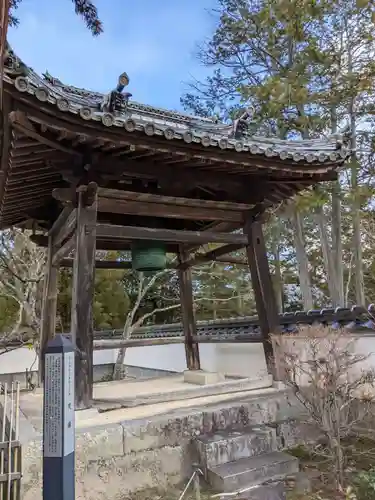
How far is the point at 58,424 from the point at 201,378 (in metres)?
3.74

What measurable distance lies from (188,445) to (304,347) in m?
1.86

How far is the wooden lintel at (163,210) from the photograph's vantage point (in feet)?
15.0

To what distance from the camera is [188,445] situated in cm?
409

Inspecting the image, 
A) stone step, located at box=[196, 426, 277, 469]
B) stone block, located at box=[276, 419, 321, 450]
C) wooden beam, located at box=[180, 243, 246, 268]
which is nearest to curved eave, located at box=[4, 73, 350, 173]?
wooden beam, located at box=[180, 243, 246, 268]

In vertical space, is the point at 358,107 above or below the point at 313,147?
above

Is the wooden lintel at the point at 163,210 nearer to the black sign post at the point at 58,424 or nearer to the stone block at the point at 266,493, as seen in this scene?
the black sign post at the point at 58,424

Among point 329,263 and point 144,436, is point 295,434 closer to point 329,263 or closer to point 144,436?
point 144,436

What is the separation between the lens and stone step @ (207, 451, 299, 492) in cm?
364

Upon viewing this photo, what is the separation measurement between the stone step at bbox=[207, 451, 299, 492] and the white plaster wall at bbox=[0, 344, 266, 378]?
1.98 meters

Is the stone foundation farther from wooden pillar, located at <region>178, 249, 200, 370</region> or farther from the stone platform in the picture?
wooden pillar, located at <region>178, 249, 200, 370</region>

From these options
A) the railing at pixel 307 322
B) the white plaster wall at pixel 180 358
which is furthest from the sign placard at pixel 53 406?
the white plaster wall at pixel 180 358

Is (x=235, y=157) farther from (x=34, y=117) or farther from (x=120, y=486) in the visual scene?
(x=120, y=486)

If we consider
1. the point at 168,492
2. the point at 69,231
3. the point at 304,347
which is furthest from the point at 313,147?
the point at 168,492

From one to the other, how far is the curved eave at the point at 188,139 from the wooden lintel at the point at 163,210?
2.95 ft
